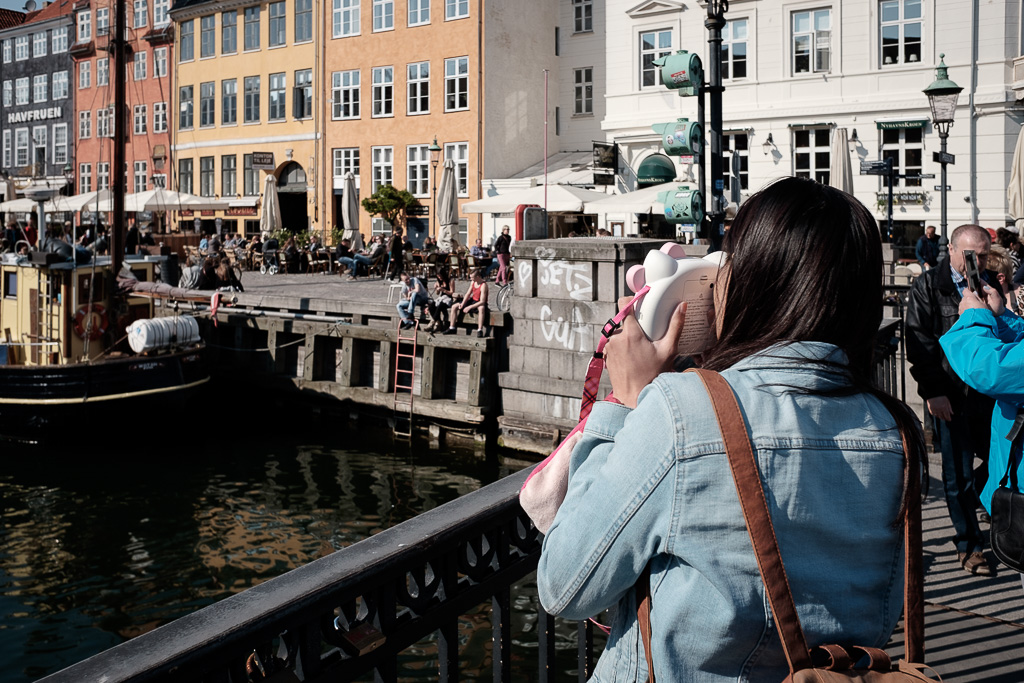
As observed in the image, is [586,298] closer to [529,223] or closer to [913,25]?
[529,223]

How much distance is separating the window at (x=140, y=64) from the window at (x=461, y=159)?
21030mm

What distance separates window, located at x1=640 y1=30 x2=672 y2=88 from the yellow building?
1531cm

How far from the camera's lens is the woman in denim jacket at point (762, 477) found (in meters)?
1.50

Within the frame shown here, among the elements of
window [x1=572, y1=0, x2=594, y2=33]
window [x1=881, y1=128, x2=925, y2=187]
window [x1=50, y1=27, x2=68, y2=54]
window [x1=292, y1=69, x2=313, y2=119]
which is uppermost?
window [x1=50, y1=27, x2=68, y2=54]

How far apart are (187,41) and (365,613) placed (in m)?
50.7

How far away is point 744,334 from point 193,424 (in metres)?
18.9

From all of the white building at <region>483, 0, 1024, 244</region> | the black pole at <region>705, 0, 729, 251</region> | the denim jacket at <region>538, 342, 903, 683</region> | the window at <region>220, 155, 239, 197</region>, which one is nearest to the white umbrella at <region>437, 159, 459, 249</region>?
the white building at <region>483, 0, 1024, 244</region>

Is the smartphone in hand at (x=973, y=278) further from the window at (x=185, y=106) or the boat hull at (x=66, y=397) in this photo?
the window at (x=185, y=106)

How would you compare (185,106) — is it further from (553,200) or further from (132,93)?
(553,200)

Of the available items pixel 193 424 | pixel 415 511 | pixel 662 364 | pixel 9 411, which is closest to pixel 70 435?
pixel 9 411

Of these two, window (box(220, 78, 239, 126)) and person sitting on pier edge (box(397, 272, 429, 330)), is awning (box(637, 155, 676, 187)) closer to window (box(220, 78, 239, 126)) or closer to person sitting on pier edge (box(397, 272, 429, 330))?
person sitting on pier edge (box(397, 272, 429, 330))

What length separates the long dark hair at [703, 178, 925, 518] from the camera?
1.60 meters

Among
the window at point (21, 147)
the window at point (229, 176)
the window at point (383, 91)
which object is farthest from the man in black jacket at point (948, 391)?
the window at point (21, 147)

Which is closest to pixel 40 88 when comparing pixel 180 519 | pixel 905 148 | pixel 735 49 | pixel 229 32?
pixel 229 32
